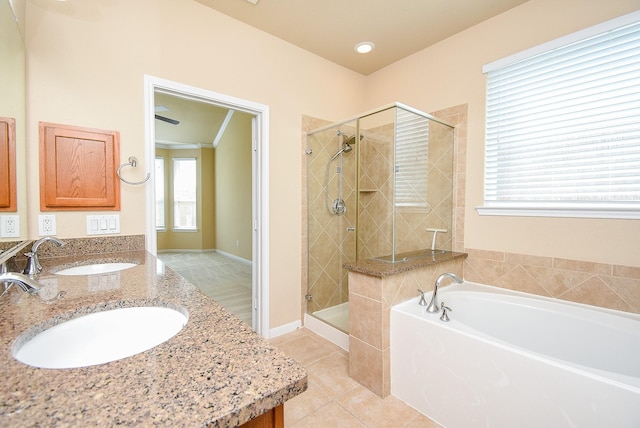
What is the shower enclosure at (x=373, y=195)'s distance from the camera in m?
2.23

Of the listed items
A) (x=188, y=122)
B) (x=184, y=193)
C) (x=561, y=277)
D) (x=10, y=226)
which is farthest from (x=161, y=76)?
(x=184, y=193)

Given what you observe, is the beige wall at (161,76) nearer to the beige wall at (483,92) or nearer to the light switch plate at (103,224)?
the light switch plate at (103,224)

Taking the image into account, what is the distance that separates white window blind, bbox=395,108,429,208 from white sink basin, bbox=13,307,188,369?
1.80 meters

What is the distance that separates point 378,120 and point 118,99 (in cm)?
185

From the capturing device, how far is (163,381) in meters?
0.51

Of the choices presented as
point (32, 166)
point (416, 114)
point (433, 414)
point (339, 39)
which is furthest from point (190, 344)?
point (339, 39)

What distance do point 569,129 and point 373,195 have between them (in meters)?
1.43

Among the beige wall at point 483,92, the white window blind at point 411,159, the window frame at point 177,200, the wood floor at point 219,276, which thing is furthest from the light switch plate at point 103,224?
the window frame at point 177,200

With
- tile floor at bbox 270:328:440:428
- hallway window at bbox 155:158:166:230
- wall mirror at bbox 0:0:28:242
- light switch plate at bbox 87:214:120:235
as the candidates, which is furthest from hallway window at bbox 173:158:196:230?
tile floor at bbox 270:328:440:428

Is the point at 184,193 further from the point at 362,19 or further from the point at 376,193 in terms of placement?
the point at 362,19

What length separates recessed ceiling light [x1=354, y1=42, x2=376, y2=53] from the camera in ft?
8.38

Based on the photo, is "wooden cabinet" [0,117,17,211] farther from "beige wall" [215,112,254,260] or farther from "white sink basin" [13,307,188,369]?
"beige wall" [215,112,254,260]

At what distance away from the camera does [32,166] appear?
1531 millimetres

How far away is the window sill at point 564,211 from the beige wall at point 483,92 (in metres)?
0.04
